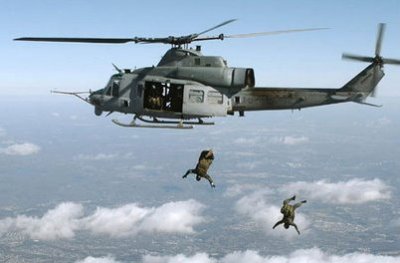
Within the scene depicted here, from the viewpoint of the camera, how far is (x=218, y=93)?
31125 millimetres

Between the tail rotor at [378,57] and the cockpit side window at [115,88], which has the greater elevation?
the tail rotor at [378,57]

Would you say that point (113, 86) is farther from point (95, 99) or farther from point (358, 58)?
point (358, 58)

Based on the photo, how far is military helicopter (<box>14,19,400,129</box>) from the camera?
31016 millimetres

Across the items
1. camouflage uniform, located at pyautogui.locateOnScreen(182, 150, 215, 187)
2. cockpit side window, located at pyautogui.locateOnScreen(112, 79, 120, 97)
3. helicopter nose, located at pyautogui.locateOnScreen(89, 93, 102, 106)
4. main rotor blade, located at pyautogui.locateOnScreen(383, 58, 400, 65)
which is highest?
main rotor blade, located at pyautogui.locateOnScreen(383, 58, 400, 65)

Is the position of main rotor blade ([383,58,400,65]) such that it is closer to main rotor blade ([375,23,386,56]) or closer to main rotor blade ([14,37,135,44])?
main rotor blade ([375,23,386,56])

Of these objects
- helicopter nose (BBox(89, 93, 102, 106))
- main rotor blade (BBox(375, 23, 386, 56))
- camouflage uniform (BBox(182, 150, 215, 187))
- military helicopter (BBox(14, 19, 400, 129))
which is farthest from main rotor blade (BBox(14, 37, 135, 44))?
main rotor blade (BBox(375, 23, 386, 56))

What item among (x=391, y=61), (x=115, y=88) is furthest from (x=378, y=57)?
(x=115, y=88)

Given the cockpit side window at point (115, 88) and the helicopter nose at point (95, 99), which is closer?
the cockpit side window at point (115, 88)

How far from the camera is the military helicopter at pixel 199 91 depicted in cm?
3102

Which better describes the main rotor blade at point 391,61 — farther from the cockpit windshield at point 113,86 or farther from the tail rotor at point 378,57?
the cockpit windshield at point 113,86

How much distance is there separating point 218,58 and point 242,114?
414 cm

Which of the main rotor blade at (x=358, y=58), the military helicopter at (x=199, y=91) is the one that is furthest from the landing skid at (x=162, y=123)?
the main rotor blade at (x=358, y=58)

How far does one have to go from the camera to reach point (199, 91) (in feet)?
102

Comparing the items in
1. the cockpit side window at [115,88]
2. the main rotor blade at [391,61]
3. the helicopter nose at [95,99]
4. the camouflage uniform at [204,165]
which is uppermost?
the main rotor blade at [391,61]
